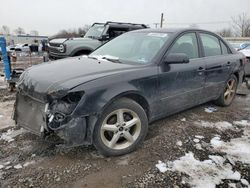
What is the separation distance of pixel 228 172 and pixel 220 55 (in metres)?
2.65

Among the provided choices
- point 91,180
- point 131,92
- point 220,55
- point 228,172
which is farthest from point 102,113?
point 220,55

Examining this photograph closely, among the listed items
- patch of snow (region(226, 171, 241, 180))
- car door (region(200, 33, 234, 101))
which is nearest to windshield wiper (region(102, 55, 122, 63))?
car door (region(200, 33, 234, 101))

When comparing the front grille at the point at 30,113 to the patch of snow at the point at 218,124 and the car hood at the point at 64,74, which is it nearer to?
the car hood at the point at 64,74

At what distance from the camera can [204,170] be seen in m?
2.73

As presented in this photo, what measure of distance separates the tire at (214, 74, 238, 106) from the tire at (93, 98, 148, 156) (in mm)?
2577

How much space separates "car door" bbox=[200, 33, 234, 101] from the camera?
4191 mm

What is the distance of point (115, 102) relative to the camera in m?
2.79

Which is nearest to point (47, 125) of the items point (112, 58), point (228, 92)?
point (112, 58)

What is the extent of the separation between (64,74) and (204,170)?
6.81 ft

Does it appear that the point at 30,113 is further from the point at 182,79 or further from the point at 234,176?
the point at 234,176

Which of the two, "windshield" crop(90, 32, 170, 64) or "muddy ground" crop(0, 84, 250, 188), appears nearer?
"muddy ground" crop(0, 84, 250, 188)

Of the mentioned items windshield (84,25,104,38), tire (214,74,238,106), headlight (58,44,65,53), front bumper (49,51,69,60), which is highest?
windshield (84,25,104,38)

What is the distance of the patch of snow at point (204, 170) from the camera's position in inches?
99.1

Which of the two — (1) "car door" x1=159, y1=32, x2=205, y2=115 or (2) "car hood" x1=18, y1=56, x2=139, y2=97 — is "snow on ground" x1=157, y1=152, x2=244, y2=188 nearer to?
(1) "car door" x1=159, y1=32, x2=205, y2=115
